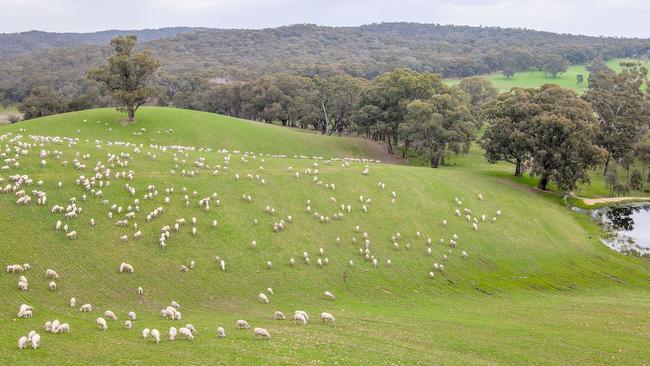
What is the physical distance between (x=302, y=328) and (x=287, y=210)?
2197 cm

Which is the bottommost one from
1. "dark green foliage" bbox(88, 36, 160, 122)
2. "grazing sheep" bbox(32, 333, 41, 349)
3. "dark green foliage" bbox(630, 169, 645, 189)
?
"grazing sheep" bbox(32, 333, 41, 349)

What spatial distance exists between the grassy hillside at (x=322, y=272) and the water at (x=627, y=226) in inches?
123

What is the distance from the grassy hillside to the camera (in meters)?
27.3

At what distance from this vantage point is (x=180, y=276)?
3822cm

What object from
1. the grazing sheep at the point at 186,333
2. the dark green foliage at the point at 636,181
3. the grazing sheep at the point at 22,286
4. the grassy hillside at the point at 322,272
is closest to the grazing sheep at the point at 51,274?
the grassy hillside at the point at 322,272

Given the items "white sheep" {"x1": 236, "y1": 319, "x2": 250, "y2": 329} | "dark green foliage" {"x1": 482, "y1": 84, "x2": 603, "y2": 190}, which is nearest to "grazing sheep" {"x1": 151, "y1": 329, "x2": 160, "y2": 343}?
"white sheep" {"x1": 236, "y1": 319, "x2": 250, "y2": 329}

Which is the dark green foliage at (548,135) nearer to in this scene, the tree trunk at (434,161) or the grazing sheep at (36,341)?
the tree trunk at (434,161)

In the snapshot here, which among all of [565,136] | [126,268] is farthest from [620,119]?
[126,268]

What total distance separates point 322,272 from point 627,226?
4699 cm

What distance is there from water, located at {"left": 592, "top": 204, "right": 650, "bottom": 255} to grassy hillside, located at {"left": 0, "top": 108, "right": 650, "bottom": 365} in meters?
3.13

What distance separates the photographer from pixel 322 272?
42812mm

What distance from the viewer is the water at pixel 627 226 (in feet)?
191

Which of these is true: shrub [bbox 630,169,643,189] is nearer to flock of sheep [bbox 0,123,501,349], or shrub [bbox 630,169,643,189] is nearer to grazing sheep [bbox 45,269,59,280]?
flock of sheep [bbox 0,123,501,349]

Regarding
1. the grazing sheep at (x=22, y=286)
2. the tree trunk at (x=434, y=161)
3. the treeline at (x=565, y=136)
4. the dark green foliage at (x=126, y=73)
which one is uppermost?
the dark green foliage at (x=126, y=73)
